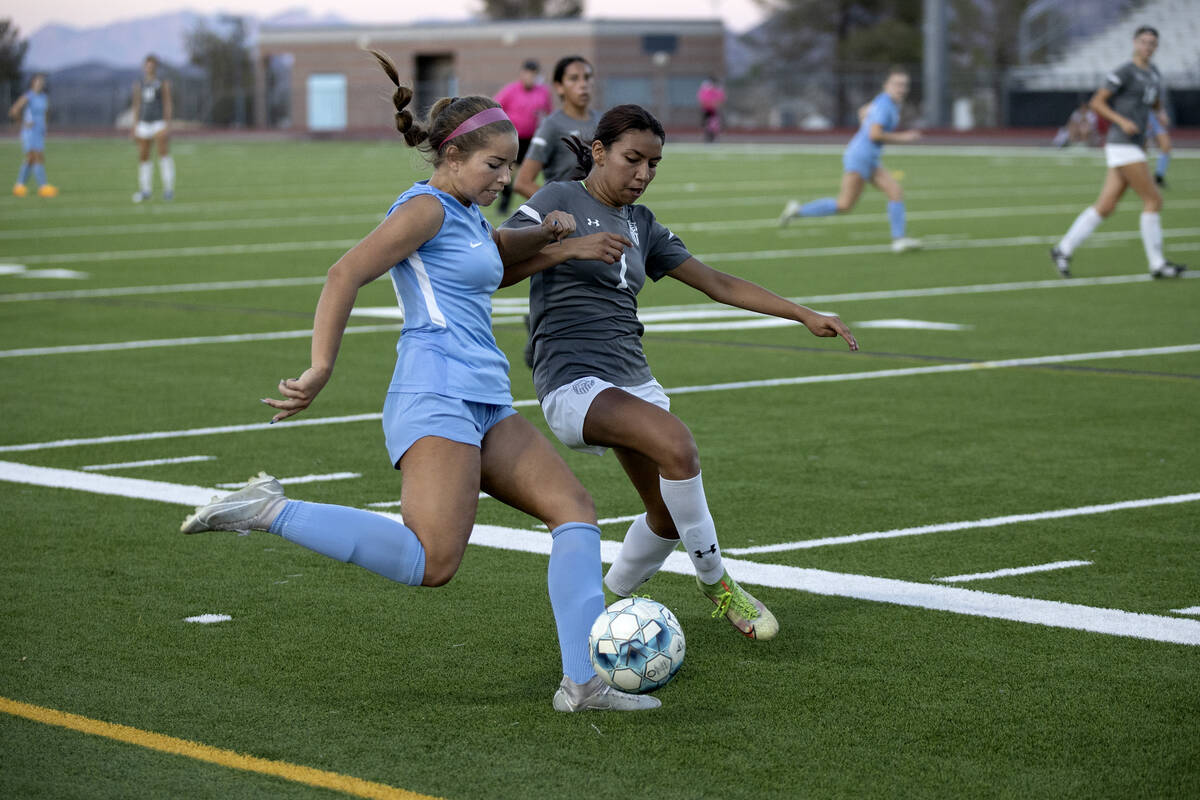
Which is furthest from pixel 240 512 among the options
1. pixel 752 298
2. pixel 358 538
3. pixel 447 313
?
pixel 752 298

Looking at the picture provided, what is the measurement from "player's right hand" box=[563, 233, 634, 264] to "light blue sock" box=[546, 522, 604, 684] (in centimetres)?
92

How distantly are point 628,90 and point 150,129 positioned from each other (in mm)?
57570

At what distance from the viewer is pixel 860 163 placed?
2125 cm

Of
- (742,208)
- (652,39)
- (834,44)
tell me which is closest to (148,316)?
(742,208)

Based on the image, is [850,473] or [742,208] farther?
[742,208]

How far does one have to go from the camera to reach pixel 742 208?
2973 cm

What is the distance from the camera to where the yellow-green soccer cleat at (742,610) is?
612cm

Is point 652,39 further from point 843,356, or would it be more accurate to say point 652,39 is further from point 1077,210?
point 843,356

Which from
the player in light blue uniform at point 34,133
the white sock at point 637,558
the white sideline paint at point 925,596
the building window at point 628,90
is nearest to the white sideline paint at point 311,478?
the white sideline paint at point 925,596

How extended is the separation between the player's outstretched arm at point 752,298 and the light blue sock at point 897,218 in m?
15.6

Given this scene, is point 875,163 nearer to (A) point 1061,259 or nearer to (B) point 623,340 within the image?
(A) point 1061,259

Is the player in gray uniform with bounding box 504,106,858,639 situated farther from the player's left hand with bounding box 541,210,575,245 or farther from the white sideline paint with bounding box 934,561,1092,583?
the white sideline paint with bounding box 934,561,1092,583

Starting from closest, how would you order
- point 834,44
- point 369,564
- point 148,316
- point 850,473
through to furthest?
point 369,564 → point 850,473 → point 148,316 → point 834,44

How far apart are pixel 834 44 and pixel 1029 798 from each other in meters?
106
